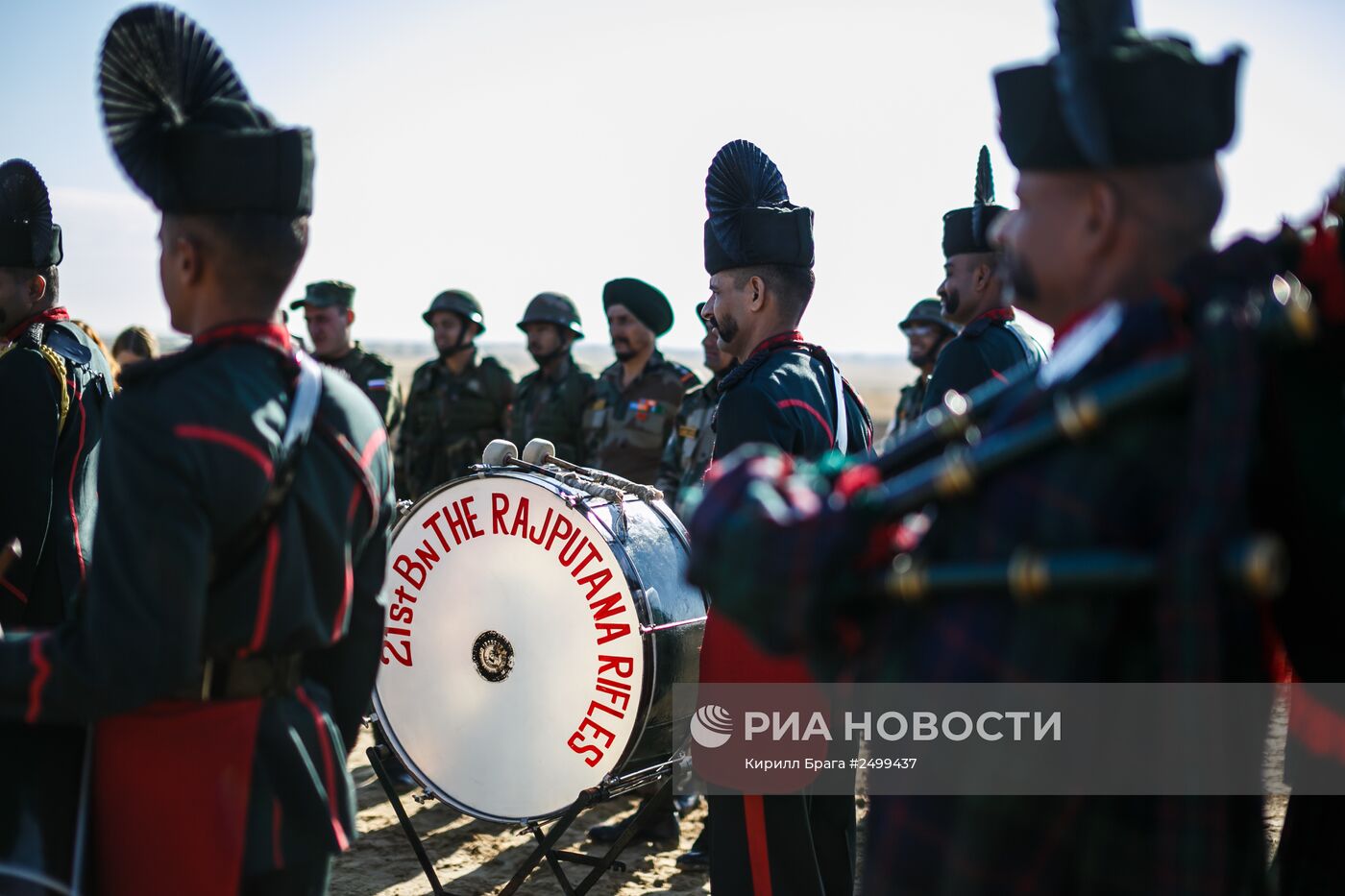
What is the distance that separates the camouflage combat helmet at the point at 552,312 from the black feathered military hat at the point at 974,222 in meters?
5.01

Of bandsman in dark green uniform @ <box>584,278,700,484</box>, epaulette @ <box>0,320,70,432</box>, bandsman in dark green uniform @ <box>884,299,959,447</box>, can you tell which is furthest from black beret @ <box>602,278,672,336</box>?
epaulette @ <box>0,320,70,432</box>

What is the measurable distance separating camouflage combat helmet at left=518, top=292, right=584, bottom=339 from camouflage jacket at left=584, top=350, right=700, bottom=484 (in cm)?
106

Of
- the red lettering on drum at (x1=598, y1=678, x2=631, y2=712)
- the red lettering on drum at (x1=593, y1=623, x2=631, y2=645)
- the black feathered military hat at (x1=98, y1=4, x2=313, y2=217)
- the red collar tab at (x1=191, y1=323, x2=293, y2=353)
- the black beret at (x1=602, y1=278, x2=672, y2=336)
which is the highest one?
the black beret at (x1=602, y1=278, x2=672, y2=336)

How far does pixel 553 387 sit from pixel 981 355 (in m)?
5.34

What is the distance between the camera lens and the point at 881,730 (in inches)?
75.7

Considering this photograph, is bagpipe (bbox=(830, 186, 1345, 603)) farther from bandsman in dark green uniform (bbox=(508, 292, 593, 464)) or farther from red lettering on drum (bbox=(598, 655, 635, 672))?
bandsman in dark green uniform (bbox=(508, 292, 593, 464))

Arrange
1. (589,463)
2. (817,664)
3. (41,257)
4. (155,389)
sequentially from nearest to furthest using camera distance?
(817,664) < (155,389) < (41,257) < (589,463)

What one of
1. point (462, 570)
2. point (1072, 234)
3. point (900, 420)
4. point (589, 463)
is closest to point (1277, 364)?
point (1072, 234)

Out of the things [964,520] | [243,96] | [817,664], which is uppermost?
[243,96]

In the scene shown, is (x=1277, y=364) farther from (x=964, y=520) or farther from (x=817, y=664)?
(x=817, y=664)

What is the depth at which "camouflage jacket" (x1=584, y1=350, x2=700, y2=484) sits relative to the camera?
8258 mm

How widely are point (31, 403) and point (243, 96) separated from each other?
6.17ft

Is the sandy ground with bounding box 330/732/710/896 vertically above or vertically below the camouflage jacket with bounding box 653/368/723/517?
below

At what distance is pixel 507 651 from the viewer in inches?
170
